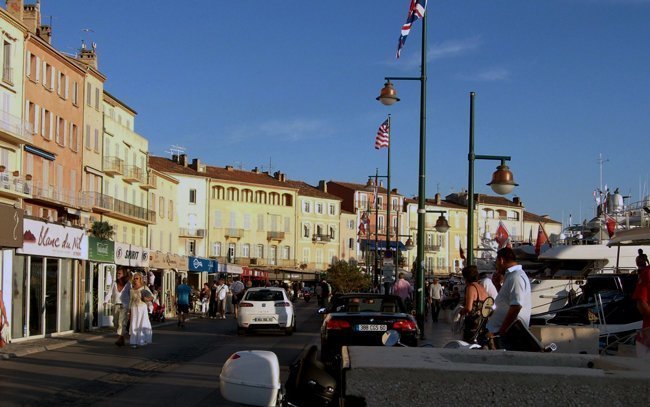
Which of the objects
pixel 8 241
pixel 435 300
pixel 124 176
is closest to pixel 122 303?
pixel 8 241

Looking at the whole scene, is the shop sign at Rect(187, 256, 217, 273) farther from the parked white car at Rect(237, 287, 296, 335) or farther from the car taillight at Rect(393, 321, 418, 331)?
the car taillight at Rect(393, 321, 418, 331)

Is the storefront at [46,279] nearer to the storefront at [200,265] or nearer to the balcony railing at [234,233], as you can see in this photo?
the storefront at [200,265]

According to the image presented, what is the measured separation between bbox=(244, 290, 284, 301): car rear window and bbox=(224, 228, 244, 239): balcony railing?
7910cm

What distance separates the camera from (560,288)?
83.0 ft

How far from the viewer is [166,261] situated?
46938 mm

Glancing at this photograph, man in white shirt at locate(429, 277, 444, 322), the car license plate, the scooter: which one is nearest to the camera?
the scooter

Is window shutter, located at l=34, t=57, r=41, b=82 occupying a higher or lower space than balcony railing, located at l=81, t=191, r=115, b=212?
higher

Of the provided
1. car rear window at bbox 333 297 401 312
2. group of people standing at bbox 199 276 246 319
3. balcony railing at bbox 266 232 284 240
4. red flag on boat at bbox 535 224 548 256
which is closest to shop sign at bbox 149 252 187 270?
group of people standing at bbox 199 276 246 319

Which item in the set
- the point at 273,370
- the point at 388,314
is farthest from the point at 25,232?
the point at 273,370

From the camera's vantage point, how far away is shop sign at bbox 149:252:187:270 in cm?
4411

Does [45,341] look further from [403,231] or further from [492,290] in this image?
[403,231]

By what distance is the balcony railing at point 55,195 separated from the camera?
4956 cm

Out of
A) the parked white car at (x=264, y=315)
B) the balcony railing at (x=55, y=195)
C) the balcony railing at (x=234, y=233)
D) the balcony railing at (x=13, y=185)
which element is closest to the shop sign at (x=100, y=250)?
the parked white car at (x=264, y=315)

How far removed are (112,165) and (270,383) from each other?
58904mm
